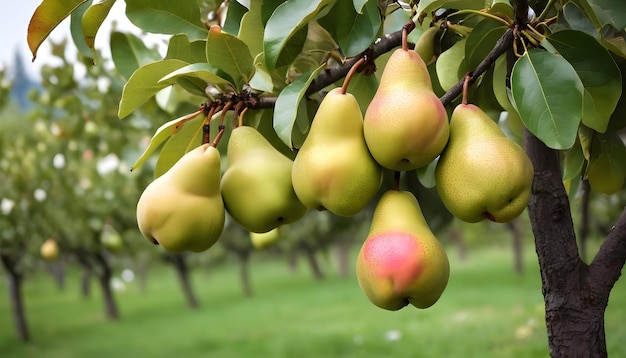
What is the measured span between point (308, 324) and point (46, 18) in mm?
8363

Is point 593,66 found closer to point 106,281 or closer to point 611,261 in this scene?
point 611,261

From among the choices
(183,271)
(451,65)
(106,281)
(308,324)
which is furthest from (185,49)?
(183,271)

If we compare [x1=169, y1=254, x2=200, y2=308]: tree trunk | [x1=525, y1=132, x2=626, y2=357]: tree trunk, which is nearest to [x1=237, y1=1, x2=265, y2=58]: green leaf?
[x1=525, y1=132, x2=626, y2=357]: tree trunk

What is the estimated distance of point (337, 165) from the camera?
2.24ft

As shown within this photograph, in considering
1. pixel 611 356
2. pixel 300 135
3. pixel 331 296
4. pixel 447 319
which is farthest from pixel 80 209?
pixel 300 135

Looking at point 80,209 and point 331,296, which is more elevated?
point 80,209

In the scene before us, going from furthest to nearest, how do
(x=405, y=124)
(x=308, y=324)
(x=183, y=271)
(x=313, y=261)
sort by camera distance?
(x=313, y=261) < (x=183, y=271) < (x=308, y=324) < (x=405, y=124)

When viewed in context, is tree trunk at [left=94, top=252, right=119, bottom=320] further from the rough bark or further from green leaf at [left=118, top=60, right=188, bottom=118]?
green leaf at [left=118, top=60, right=188, bottom=118]

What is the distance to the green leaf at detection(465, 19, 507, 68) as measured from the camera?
2.51 feet

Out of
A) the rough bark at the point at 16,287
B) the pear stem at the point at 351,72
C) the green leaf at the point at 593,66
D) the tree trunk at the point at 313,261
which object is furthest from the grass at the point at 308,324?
the pear stem at the point at 351,72

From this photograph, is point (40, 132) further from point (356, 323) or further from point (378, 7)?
point (378, 7)

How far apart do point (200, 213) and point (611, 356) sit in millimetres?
2976

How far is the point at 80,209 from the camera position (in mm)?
7762

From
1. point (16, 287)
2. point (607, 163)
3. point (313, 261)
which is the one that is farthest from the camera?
point (313, 261)
